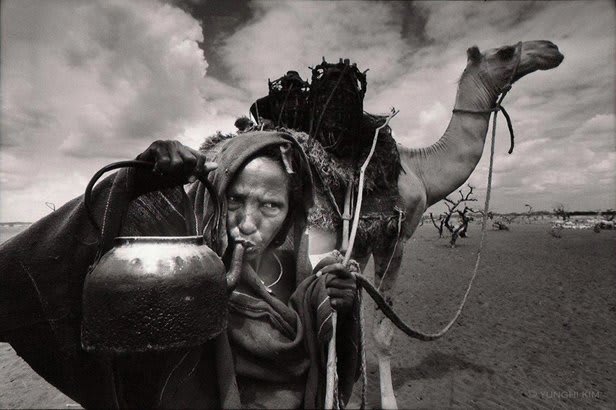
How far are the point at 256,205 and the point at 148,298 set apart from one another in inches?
31.1

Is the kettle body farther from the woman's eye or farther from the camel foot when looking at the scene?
the camel foot

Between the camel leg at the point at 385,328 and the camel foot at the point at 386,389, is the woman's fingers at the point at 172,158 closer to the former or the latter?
the camel leg at the point at 385,328

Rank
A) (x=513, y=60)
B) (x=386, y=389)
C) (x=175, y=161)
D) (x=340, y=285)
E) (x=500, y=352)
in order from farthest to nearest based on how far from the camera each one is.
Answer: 1. (x=500, y=352)
2. (x=513, y=60)
3. (x=386, y=389)
4. (x=340, y=285)
5. (x=175, y=161)

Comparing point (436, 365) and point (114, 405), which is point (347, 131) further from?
point (436, 365)

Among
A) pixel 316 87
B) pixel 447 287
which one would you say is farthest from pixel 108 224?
pixel 447 287

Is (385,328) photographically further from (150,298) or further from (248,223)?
(150,298)

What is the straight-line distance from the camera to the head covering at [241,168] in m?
1.58

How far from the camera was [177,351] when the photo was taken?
1359 millimetres

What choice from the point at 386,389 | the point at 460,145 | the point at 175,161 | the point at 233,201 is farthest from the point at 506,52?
the point at 175,161

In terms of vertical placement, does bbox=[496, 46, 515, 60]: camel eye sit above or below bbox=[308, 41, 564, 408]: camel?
above

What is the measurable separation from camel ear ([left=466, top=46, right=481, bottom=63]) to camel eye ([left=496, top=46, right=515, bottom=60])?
0.24 metres

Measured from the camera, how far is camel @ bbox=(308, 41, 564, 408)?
13.6 feet

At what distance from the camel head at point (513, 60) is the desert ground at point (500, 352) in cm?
418

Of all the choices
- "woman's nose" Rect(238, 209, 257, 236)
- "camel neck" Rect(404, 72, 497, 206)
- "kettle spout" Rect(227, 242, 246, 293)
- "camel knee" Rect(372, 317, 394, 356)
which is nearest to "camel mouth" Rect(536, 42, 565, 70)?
"camel neck" Rect(404, 72, 497, 206)
